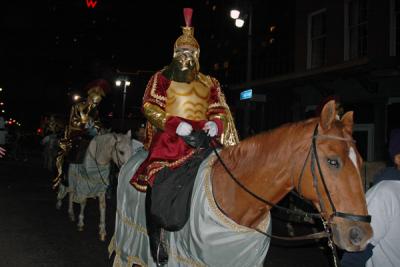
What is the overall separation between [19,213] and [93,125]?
2.76m

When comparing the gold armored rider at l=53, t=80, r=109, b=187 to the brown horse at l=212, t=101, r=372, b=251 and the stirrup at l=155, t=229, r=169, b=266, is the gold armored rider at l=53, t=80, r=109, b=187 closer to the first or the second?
the stirrup at l=155, t=229, r=169, b=266

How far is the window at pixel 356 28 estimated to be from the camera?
41.3ft

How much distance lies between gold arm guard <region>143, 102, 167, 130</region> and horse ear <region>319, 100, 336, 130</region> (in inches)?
66.4

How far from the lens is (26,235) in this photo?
26.2ft

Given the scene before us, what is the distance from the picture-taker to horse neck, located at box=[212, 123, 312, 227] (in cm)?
303

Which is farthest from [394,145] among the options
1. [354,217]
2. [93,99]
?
[93,99]

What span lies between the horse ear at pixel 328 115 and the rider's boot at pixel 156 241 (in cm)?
Answer: 175

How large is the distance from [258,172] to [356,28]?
11055mm

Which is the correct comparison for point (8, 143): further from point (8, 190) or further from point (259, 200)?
point (259, 200)

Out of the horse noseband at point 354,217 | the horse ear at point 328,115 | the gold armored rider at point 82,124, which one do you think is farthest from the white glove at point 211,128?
the gold armored rider at point 82,124

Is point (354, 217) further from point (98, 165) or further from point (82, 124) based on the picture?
point (82, 124)

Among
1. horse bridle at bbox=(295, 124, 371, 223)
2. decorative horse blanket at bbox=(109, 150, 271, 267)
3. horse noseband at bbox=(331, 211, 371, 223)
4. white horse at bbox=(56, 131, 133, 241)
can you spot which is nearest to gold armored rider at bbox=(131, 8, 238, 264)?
decorative horse blanket at bbox=(109, 150, 271, 267)

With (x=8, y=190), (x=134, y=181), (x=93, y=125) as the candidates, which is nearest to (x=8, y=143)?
(x=8, y=190)

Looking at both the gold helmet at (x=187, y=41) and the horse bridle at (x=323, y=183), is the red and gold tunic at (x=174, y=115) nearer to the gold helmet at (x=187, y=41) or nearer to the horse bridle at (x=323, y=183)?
the gold helmet at (x=187, y=41)
